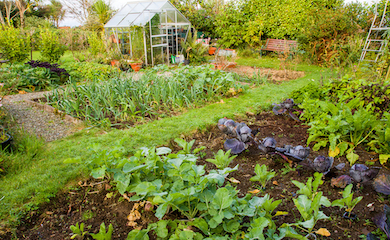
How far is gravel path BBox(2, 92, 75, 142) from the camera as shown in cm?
315

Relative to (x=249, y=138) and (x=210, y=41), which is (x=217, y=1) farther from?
(x=249, y=138)

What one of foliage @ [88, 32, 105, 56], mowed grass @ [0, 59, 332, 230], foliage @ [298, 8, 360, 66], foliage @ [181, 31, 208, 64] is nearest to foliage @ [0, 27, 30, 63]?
foliage @ [88, 32, 105, 56]

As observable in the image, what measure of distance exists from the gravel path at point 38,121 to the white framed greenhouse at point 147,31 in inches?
199

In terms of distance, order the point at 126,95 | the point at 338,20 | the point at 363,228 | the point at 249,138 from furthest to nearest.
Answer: the point at 338,20 → the point at 126,95 → the point at 249,138 → the point at 363,228

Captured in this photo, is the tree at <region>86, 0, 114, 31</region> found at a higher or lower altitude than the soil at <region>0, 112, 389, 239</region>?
higher

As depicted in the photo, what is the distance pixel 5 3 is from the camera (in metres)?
21.5

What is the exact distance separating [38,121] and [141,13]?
6.50 metres

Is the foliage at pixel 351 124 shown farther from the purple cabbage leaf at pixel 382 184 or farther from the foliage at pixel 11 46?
the foliage at pixel 11 46

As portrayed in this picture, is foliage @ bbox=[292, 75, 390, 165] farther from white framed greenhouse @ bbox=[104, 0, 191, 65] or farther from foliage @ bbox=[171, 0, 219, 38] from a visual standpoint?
foliage @ bbox=[171, 0, 219, 38]

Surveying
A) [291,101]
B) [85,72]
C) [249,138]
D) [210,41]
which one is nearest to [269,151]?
[249,138]

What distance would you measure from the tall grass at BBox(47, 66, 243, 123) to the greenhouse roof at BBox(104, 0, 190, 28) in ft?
16.1

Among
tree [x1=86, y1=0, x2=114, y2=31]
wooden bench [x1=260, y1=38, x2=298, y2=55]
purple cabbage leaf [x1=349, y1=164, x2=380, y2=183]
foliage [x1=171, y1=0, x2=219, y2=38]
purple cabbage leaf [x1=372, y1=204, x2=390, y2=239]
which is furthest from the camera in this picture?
tree [x1=86, y1=0, x2=114, y2=31]

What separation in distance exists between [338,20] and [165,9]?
6226mm

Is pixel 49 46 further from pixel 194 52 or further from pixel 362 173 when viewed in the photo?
pixel 362 173
